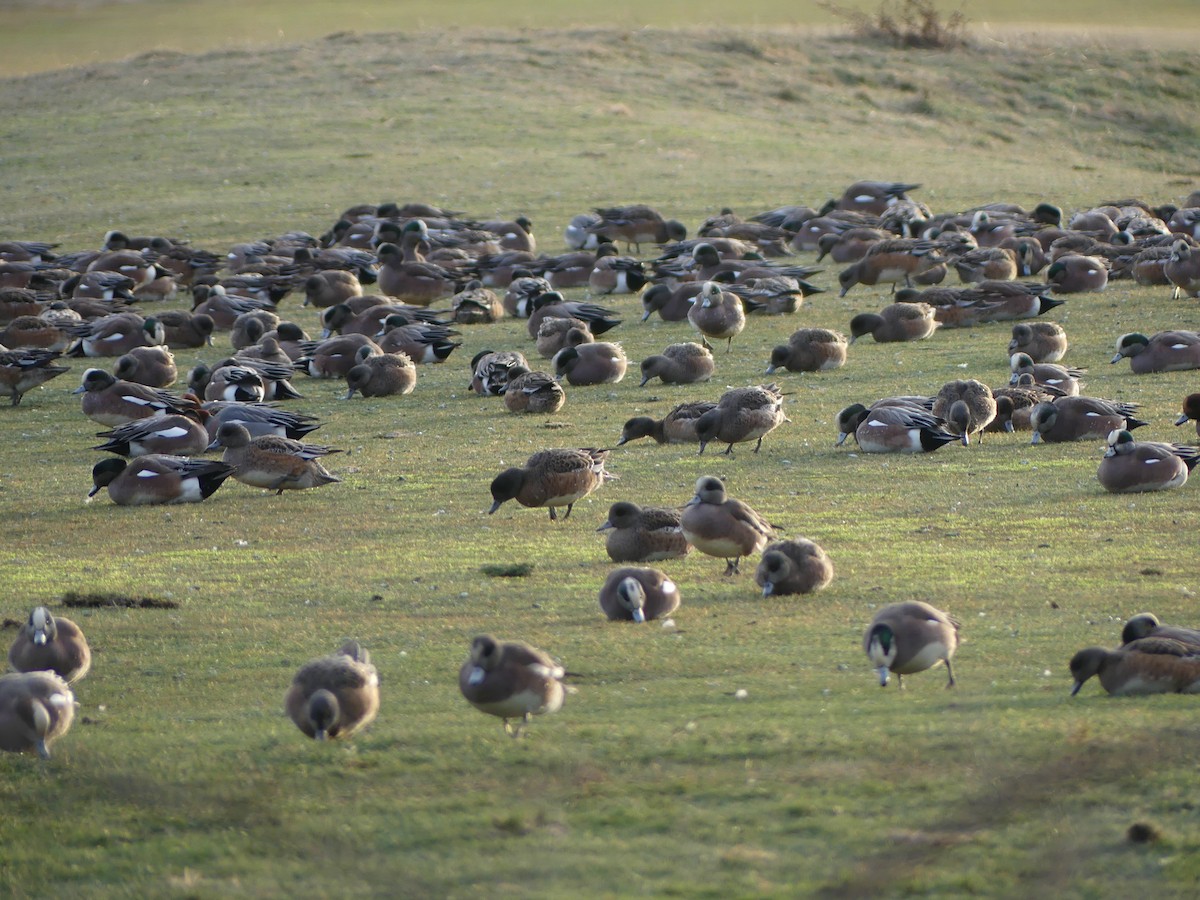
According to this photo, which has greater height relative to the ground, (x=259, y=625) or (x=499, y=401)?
(x=259, y=625)

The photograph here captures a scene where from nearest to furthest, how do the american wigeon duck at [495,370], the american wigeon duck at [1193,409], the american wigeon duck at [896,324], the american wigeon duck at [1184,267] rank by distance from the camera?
the american wigeon duck at [1193,409] < the american wigeon duck at [495,370] < the american wigeon duck at [896,324] < the american wigeon duck at [1184,267]

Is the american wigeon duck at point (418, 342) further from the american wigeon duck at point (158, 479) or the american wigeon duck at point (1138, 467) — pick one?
the american wigeon duck at point (1138, 467)

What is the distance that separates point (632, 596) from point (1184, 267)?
14.0 meters

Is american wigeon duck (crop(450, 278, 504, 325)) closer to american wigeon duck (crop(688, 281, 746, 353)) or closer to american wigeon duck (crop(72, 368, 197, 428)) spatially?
american wigeon duck (crop(688, 281, 746, 353))

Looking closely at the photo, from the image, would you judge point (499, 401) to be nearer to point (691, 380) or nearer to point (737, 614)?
point (691, 380)

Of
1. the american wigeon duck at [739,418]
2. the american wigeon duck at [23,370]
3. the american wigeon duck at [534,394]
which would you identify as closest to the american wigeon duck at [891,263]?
the american wigeon duck at [534,394]

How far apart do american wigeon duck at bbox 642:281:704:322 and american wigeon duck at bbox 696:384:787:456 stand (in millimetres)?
7608

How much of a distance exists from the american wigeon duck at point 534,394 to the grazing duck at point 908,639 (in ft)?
26.4

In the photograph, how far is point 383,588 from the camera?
8898 mm

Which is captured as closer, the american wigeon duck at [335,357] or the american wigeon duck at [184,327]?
the american wigeon duck at [335,357]

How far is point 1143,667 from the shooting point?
6.46 metres

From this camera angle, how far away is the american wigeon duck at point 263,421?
12.8 m

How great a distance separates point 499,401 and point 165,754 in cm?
940

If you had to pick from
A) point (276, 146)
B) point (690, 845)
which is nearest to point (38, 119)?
point (276, 146)
